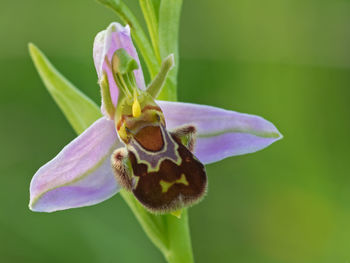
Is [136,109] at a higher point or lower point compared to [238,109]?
higher

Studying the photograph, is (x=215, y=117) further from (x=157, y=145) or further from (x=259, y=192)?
(x=259, y=192)

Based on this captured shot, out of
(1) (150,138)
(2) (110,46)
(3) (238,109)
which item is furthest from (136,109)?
(3) (238,109)

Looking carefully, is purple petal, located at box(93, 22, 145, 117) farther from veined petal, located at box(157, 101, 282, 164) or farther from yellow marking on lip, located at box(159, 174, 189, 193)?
yellow marking on lip, located at box(159, 174, 189, 193)

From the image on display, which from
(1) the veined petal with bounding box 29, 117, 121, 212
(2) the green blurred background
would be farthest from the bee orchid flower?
(2) the green blurred background

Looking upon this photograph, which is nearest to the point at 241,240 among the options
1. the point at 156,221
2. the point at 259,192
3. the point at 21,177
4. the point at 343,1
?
the point at 259,192

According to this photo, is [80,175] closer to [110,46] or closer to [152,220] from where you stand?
[152,220]

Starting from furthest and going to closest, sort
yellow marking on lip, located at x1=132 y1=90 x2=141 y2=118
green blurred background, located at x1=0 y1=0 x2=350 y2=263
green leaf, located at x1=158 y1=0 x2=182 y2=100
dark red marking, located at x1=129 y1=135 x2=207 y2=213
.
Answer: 1. green blurred background, located at x1=0 y1=0 x2=350 y2=263
2. green leaf, located at x1=158 y1=0 x2=182 y2=100
3. yellow marking on lip, located at x1=132 y1=90 x2=141 y2=118
4. dark red marking, located at x1=129 y1=135 x2=207 y2=213

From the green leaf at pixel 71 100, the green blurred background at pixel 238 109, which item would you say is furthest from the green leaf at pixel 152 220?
the green blurred background at pixel 238 109
